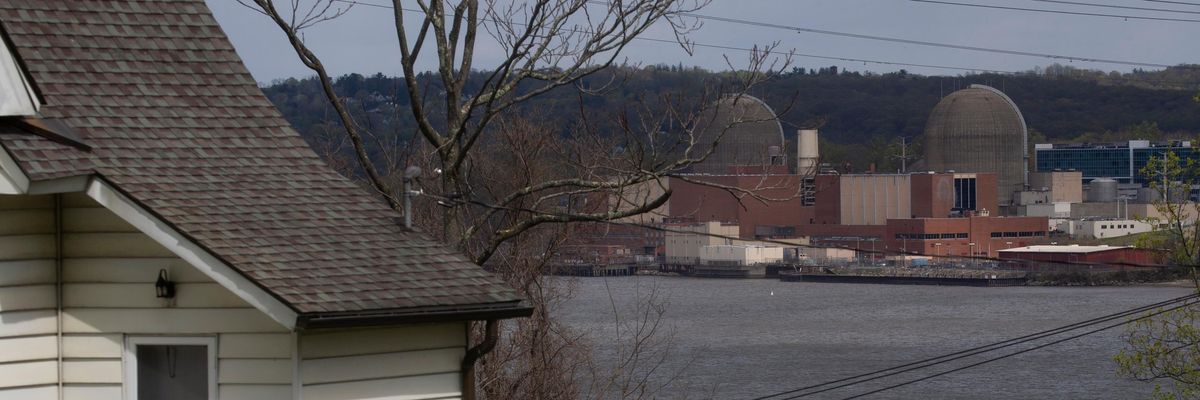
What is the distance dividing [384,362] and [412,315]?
292mm

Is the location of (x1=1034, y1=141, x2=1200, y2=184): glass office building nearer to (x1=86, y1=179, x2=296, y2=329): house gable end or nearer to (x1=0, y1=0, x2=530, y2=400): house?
(x1=0, y1=0, x2=530, y2=400): house

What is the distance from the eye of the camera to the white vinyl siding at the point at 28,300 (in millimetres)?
5590

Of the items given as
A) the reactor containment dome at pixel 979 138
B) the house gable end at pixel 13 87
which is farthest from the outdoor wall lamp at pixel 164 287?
the reactor containment dome at pixel 979 138

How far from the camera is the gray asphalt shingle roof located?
5.67 meters

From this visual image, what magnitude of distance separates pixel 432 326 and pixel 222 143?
1275mm

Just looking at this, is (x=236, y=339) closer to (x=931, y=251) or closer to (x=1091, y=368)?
(x=1091, y=368)

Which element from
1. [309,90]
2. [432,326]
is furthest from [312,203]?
[309,90]

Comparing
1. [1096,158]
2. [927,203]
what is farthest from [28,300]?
[1096,158]

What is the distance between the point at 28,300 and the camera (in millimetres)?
5656

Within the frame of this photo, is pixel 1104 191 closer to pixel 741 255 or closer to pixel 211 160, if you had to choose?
pixel 741 255

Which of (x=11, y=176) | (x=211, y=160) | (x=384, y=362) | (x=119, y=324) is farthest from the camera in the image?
(x=211, y=160)

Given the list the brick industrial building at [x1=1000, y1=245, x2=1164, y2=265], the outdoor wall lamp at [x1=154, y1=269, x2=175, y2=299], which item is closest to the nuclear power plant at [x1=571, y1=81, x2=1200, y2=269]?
the brick industrial building at [x1=1000, y1=245, x2=1164, y2=265]

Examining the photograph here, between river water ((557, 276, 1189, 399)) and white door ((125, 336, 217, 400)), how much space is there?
13785 mm

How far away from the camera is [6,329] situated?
557 cm
